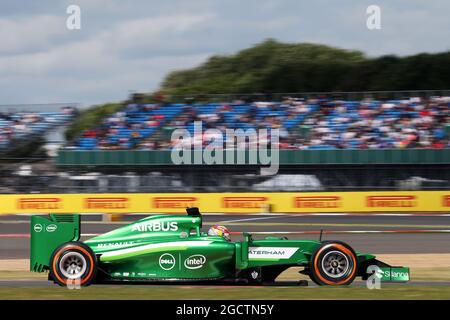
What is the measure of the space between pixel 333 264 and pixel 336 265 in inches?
1.6

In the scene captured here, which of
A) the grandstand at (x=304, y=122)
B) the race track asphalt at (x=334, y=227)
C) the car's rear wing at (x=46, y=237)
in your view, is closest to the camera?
the car's rear wing at (x=46, y=237)

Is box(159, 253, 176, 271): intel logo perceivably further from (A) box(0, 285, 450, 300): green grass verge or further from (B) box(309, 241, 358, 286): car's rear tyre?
(B) box(309, 241, 358, 286): car's rear tyre

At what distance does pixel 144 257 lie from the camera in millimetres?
10180

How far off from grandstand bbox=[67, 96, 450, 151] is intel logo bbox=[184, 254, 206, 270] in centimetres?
1763

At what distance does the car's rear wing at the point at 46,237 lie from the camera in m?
10.5

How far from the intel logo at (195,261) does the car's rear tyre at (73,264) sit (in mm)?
1139

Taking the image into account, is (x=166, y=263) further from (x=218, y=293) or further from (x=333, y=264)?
(x=333, y=264)

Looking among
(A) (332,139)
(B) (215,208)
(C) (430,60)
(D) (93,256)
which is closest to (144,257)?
(D) (93,256)

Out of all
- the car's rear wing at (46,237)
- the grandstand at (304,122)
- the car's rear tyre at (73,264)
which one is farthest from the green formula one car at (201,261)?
the grandstand at (304,122)

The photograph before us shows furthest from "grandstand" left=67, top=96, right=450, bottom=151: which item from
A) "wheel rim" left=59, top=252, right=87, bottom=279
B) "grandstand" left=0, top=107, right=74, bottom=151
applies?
"wheel rim" left=59, top=252, right=87, bottom=279

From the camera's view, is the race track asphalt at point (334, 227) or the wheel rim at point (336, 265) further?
the race track asphalt at point (334, 227)

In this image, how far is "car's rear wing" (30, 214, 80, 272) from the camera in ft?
34.4

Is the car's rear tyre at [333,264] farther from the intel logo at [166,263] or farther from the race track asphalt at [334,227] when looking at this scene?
the race track asphalt at [334,227]
